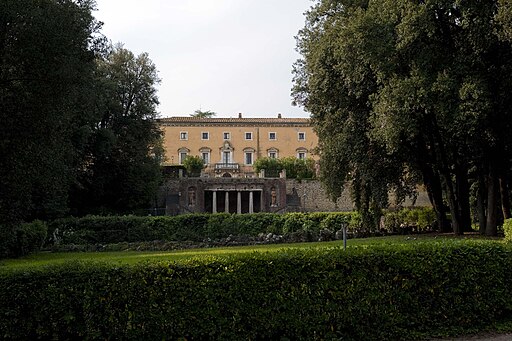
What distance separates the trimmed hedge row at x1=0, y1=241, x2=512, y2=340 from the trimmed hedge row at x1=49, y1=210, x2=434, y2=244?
19.5 meters

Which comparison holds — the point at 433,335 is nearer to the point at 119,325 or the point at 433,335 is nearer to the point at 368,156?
the point at 119,325

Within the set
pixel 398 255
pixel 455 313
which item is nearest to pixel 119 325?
pixel 398 255

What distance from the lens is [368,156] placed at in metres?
22.3

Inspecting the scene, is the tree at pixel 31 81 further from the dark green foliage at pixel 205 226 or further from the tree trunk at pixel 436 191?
the tree trunk at pixel 436 191

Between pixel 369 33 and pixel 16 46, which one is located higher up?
pixel 369 33

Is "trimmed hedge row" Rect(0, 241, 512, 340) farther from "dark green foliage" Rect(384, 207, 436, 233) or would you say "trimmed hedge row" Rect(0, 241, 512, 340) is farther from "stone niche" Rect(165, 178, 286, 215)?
"stone niche" Rect(165, 178, 286, 215)

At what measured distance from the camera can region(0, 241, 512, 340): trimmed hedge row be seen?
615cm

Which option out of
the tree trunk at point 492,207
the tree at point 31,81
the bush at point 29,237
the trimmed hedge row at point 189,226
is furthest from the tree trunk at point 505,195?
the bush at point 29,237

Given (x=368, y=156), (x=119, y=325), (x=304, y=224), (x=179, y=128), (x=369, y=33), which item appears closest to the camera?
(x=119, y=325)

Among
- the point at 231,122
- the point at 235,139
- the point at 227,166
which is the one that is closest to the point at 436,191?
the point at 227,166

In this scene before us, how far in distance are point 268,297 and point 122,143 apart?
35447 millimetres

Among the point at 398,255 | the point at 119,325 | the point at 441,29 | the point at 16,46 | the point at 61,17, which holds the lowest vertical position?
the point at 119,325

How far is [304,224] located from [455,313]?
23110mm

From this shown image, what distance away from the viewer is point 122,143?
40188 mm
